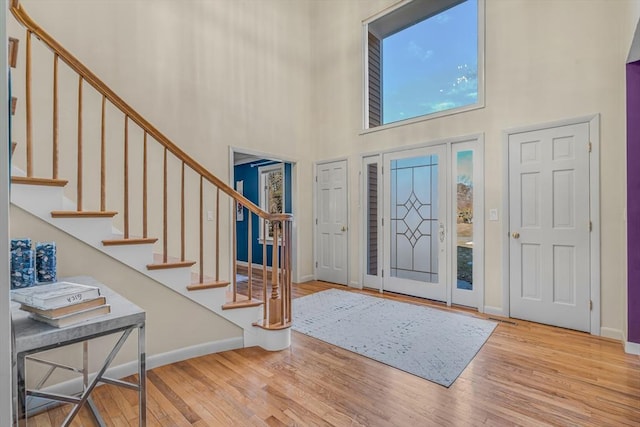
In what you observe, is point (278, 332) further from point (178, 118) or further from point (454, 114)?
point (454, 114)

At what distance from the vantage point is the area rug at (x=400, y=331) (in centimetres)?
240

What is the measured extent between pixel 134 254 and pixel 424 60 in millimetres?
4188

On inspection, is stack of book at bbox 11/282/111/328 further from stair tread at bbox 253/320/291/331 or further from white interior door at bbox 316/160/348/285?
white interior door at bbox 316/160/348/285

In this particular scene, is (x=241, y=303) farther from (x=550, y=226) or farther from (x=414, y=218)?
(x=550, y=226)

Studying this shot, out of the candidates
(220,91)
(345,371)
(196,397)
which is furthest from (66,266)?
(220,91)

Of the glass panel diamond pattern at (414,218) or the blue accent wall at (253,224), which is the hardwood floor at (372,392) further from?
the blue accent wall at (253,224)

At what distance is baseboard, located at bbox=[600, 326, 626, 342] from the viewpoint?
2.78 metres

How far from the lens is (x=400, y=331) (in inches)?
118

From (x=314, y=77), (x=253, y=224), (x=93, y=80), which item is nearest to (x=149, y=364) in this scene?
(x=93, y=80)

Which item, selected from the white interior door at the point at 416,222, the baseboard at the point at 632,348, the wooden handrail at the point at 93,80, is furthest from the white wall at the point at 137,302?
the baseboard at the point at 632,348

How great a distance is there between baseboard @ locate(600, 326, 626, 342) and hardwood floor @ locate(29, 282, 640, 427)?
9.2 inches

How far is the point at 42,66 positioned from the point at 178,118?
1.20m

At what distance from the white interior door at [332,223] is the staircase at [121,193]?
174 cm

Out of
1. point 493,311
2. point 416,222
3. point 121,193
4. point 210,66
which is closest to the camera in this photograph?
point 121,193
